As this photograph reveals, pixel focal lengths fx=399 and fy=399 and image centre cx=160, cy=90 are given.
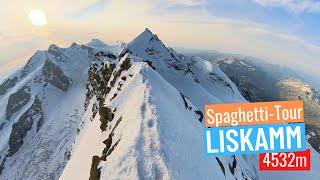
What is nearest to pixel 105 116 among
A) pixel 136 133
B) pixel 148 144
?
pixel 136 133

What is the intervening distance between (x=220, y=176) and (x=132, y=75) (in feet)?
105

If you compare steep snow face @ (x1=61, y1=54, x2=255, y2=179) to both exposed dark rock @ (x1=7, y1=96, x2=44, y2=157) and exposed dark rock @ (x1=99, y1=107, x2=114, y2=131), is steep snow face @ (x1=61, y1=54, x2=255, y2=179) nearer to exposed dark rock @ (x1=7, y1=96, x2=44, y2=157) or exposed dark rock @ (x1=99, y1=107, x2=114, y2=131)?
exposed dark rock @ (x1=99, y1=107, x2=114, y2=131)

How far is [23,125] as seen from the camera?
584 feet

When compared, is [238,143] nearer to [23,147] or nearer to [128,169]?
[128,169]

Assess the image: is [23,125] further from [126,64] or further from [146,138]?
[146,138]

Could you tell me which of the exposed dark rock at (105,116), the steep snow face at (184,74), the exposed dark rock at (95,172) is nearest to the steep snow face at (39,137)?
the steep snow face at (184,74)

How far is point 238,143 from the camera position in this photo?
113 ft

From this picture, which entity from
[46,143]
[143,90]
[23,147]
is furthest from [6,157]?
[143,90]
